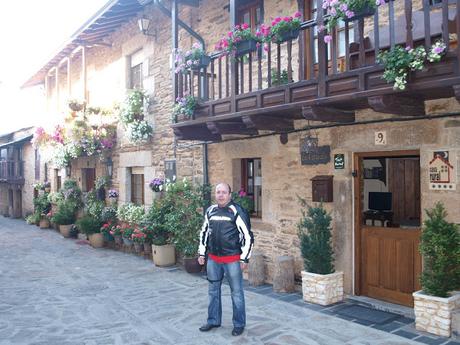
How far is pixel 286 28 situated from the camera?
576 cm

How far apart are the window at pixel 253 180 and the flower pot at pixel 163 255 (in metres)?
2.24

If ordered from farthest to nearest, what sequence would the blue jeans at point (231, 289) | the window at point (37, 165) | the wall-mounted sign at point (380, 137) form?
1. the window at point (37, 165)
2. the wall-mounted sign at point (380, 137)
3. the blue jeans at point (231, 289)

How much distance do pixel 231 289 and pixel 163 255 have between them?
14.8ft

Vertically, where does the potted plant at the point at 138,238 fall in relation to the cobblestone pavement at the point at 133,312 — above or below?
above

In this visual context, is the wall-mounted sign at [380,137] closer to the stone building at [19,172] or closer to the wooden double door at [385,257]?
the wooden double door at [385,257]

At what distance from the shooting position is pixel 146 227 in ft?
32.2

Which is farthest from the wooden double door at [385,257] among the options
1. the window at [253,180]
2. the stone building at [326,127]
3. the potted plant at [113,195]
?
the potted plant at [113,195]

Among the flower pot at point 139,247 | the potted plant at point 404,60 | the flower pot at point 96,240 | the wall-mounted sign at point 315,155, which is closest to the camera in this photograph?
the potted plant at point 404,60

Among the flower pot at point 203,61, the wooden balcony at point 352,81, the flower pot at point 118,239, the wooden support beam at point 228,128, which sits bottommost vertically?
the flower pot at point 118,239

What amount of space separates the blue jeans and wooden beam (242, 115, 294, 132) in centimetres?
216

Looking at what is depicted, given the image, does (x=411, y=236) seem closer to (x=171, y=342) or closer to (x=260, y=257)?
(x=260, y=257)

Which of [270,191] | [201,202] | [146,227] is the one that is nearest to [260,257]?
[270,191]

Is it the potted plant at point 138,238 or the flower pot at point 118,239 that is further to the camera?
the flower pot at point 118,239

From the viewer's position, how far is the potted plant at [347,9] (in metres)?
4.86
